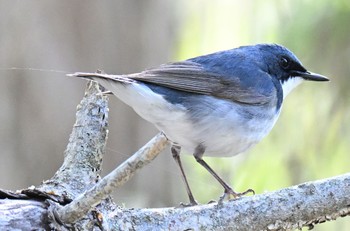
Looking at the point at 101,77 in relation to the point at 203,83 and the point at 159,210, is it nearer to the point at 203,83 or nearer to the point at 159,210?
the point at 159,210

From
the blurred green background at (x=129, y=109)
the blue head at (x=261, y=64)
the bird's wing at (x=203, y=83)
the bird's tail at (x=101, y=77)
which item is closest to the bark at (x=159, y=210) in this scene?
the bird's tail at (x=101, y=77)

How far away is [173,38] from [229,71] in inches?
82.4

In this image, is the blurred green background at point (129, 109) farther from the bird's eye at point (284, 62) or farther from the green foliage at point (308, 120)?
the bird's eye at point (284, 62)

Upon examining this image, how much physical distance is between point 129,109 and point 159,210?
2702 mm

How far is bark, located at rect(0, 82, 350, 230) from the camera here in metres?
2.68

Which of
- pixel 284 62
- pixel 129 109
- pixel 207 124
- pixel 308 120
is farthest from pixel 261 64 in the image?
pixel 308 120

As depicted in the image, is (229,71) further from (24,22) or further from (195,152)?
(24,22)

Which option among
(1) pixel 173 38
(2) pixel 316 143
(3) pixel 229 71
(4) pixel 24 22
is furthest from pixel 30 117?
(2) pixel 316 143

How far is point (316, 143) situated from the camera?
5.71 meters

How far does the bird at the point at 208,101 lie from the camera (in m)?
3.39

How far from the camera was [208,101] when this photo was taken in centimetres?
362

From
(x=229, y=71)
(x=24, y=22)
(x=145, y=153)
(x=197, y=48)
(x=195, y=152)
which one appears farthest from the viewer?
(x=197, y=48)

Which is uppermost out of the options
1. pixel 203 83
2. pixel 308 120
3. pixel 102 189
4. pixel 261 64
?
pixel 308 120

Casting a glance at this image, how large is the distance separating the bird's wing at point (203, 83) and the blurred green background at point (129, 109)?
161 centimetres
